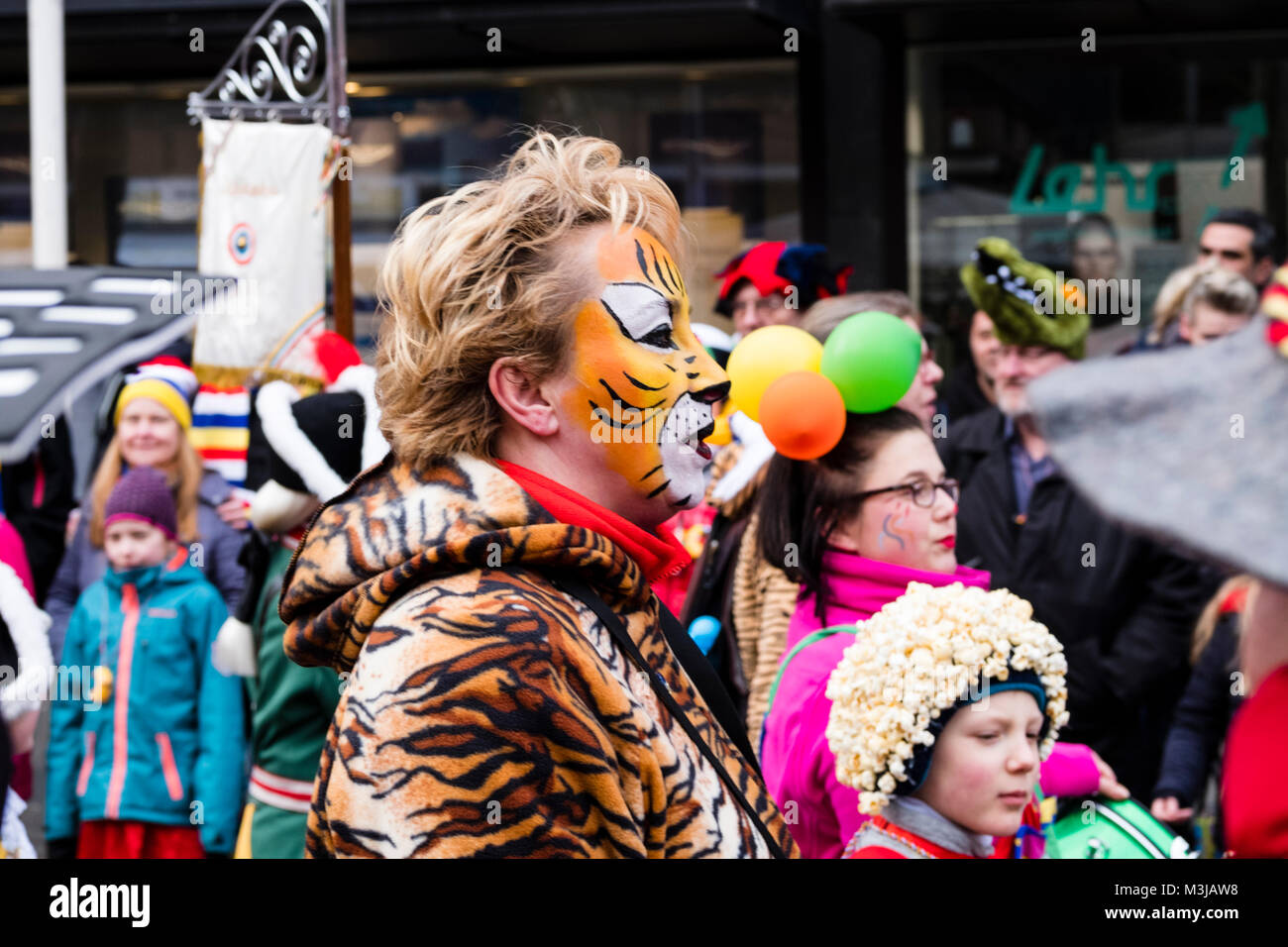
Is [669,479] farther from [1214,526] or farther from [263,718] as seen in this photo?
[263,718]

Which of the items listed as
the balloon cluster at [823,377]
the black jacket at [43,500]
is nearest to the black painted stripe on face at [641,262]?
the balloon cluster at [823,377]

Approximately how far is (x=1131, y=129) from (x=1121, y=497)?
8.33 meters

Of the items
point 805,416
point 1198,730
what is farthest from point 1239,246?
point 805,416

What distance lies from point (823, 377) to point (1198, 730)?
5.36ft

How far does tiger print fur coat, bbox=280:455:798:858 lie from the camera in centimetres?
156

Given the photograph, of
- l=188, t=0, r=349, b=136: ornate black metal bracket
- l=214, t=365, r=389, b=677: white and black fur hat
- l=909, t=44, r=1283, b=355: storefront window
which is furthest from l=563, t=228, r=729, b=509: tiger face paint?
l=909, t=44, r=1283, b=355: storefront window

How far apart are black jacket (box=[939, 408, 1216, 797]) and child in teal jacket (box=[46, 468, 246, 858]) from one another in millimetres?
2387

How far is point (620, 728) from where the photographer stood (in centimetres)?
166

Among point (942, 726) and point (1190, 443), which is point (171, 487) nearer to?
point (942, 726)

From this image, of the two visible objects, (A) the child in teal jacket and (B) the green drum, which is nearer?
(B) the green drum

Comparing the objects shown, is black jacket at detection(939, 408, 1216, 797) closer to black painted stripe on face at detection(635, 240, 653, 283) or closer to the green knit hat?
the green knit hat

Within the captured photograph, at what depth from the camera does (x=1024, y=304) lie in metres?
4.46

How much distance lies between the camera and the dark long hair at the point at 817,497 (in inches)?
132
